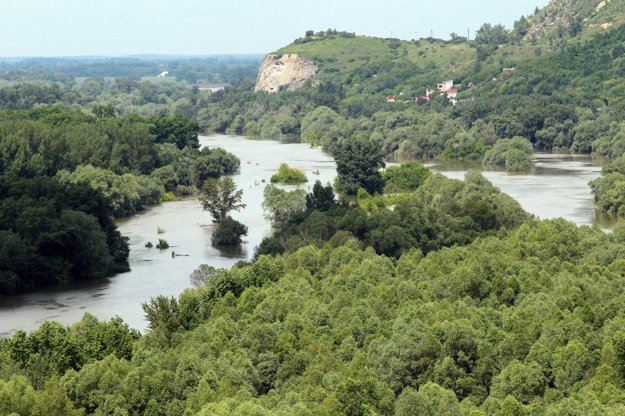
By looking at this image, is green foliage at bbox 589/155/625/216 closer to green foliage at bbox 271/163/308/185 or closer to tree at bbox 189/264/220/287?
green foliage at bbox 271/163/308/185

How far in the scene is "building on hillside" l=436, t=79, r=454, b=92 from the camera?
159 metres

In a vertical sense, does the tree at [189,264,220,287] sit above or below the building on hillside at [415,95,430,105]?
below

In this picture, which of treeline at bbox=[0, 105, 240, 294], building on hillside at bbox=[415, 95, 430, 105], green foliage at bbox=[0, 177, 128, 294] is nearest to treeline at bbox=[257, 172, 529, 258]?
green foliage at bbox=[0, 177, 128, 294]

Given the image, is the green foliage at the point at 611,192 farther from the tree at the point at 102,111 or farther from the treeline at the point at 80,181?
the tree at the point at 102,111

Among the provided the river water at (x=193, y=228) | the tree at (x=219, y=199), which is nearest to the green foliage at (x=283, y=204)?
the river water at (x=193, y=228)

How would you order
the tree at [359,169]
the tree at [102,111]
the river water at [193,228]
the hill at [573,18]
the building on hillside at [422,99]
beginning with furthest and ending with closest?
the hill at [573,18] → the building on hillside at [422,99] → the tree at [102,111] → the tree at [359,169] → the river water at [193,228]

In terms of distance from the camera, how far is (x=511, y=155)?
9881 cm

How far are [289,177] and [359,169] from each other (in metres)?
6.76

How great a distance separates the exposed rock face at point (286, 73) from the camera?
181 m

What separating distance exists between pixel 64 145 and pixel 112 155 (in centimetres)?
387

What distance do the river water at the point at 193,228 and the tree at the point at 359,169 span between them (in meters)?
2.71

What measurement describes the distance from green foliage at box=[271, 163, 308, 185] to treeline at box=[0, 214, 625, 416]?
135 ft

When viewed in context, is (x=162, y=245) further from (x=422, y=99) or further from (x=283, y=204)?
(x=422, y=99)

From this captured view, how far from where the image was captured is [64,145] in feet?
283
